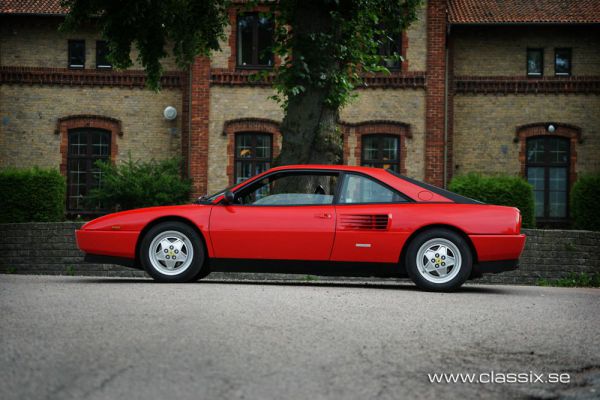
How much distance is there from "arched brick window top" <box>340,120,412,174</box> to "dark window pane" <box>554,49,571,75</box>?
18.1ft

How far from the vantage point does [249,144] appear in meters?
25.9

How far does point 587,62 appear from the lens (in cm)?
2670

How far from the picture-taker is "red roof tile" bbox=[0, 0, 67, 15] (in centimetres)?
2591

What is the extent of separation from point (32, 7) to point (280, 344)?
23340 millimetres

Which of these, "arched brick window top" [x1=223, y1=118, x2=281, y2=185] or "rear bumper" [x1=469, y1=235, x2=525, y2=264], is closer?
"rear bumper" [x1=469, y1=235, x2=525, y2=264]

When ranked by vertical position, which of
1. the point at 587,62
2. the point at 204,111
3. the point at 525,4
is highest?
the point at 525,4

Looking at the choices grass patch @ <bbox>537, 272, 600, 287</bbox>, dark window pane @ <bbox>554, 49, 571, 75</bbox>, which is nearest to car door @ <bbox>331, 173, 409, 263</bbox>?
grass patch @ <bbox>537, 272, 600, 287</bbox>

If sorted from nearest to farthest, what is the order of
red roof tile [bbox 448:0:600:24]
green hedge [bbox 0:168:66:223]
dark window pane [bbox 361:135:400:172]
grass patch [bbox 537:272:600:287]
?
1. grass patch [bbox 537:272:600:287]
2. green hedge [bbox 0:168:66:223]
3. dark window pane [bbox 361:135:400:172]
4. red roof tile [bbox 448:0:600:24]

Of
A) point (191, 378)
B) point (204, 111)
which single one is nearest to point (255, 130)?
point (204, 111)

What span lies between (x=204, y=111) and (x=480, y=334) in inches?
785

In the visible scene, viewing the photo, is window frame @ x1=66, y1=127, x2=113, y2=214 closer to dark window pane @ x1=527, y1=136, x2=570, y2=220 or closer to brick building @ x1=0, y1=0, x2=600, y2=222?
brick building @ x1=0, y1=0, x2=600, y2=222

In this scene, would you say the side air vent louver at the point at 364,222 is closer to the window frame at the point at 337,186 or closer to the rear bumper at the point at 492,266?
the window frame at the point at 337,186

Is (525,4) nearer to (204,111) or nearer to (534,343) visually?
(204,111)

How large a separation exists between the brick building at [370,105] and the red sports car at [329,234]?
16.0m
